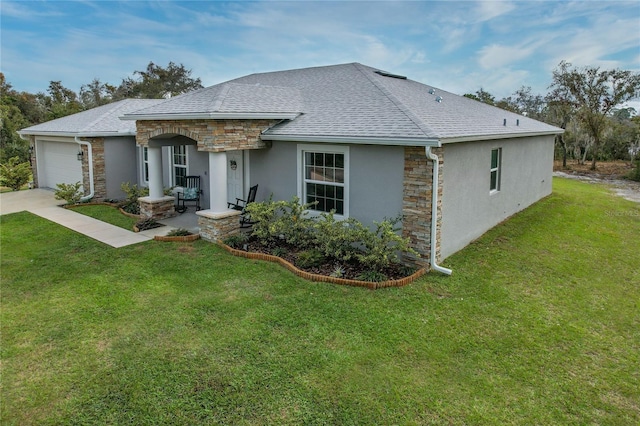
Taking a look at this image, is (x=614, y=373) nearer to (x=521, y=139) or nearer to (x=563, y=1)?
(x=521, y=139)

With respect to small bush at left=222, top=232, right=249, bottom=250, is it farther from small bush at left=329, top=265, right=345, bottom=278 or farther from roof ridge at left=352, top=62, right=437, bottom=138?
roof ridge at left=352, top=62, right=437, bottom=138

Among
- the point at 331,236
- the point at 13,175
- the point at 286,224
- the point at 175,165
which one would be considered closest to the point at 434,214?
the point at 331,236

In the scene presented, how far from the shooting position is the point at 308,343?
5605 millimetres

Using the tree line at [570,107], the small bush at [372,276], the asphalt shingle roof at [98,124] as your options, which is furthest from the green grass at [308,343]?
the tree line at [570,107]

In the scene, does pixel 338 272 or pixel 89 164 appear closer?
pixel 338 272

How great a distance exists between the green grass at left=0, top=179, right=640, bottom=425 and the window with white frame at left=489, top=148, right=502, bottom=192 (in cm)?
287

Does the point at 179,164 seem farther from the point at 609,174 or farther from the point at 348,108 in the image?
the point at 609,174

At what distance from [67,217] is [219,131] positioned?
7.14 metres

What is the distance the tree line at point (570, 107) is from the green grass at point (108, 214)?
8133 mm

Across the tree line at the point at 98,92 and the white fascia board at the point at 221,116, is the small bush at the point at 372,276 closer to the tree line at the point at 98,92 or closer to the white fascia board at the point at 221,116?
the white fascia board at the point at 221,116

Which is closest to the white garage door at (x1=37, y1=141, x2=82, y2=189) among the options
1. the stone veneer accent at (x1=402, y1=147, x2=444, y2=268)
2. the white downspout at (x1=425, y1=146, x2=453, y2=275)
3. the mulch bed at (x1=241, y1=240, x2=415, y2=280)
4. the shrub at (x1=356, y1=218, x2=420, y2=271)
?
the mulch bed at (x1=241, y1=240, x2=415, y2=280)

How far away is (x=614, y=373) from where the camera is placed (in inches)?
201

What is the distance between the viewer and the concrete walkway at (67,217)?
35.4 feet

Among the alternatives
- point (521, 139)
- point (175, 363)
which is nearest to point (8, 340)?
point (175, 363)
